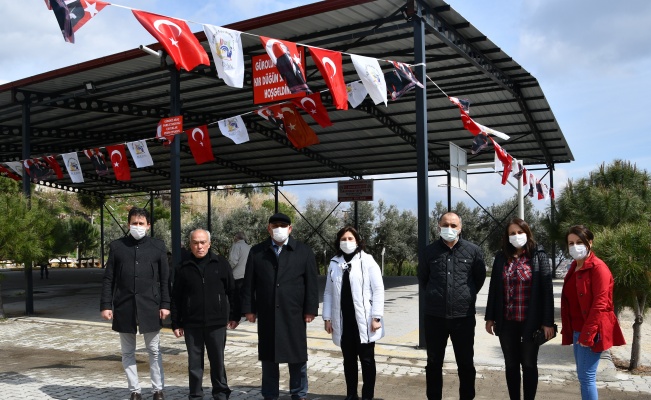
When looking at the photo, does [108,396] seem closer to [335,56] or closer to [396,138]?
[335,56]

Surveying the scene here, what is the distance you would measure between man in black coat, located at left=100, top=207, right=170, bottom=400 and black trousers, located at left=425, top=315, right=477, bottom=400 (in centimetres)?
240

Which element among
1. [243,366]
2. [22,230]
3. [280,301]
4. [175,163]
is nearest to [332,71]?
[175,163]

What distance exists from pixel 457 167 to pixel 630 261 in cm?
344

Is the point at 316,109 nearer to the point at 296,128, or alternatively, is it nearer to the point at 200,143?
the point at 296,128

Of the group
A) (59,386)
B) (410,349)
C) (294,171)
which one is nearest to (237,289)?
(59,386)

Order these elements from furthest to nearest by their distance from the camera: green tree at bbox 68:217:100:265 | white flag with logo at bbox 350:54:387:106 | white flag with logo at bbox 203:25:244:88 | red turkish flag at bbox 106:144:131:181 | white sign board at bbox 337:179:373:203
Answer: green tree at bbox 68:217:100:265 < white sign board at bbox 337:179:373:203 < red turkish flag at bbox 106:144:131:181 < white flag with logo at bbox 350:54:387:106 < white flag with logo at bbox 203:25:244:88

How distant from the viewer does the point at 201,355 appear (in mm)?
5465

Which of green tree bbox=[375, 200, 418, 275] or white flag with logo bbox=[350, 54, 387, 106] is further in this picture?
green tree bbox=[375, 200, 418, 275]

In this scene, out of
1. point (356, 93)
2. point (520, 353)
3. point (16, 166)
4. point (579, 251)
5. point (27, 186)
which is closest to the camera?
point (579, 251)

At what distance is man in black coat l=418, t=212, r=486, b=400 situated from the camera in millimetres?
5004

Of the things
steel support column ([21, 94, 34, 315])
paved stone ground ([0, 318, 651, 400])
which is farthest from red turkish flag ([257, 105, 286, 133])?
steel support column ([21, 94, 34, 315])

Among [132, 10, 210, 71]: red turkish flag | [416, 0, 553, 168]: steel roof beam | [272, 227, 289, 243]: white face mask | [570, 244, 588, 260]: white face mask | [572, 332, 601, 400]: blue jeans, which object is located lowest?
[572, 332, 601, 400]: blue jeans

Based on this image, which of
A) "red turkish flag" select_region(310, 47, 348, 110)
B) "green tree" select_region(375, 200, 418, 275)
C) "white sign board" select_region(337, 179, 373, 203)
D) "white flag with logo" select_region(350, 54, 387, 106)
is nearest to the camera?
"red turkish flag" select_region(310, 47, 348, 110)

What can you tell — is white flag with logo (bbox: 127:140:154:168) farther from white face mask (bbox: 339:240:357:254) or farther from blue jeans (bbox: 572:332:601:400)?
blue jeans (bbox: 572:332:601:400)
